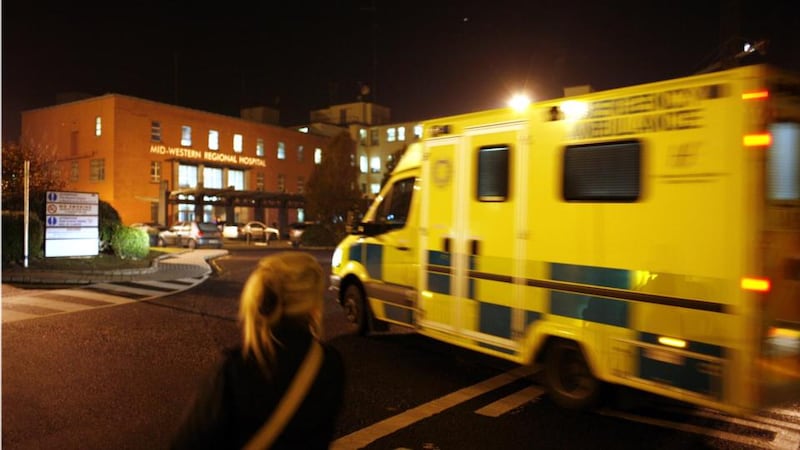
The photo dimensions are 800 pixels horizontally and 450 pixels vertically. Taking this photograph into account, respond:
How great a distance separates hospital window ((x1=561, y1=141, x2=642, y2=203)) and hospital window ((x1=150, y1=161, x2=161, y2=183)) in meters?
45.7

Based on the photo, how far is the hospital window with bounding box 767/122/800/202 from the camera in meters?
4.95

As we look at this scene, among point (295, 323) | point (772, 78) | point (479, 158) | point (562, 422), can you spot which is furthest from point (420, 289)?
point (295, 323)

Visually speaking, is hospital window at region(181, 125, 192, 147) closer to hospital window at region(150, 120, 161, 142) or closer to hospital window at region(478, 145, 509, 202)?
hospital window at region(150, 120, 161, 142)

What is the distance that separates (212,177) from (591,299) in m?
50.8

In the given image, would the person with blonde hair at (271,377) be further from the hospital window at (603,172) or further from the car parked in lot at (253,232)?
the car parked in lot at (253,232)

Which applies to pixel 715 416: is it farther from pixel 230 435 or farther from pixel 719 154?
pixel 230 435

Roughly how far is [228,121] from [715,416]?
52483mm

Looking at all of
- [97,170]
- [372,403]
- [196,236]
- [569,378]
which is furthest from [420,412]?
[97,170]

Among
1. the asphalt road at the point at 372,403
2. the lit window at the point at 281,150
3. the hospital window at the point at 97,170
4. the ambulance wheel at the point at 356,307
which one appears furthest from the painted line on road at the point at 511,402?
the lit window at the point at 281,150

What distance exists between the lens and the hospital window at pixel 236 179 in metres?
55.1

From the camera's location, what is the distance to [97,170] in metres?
45.8

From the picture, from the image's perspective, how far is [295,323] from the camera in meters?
2.24

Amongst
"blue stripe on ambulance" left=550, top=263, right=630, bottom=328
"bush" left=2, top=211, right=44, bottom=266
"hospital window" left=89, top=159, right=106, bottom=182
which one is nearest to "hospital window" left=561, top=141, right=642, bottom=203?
"blue stripe on ambulance" left=550, top=263, right=630, bottom=328

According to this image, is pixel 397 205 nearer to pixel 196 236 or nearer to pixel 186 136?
pixel 196 236
